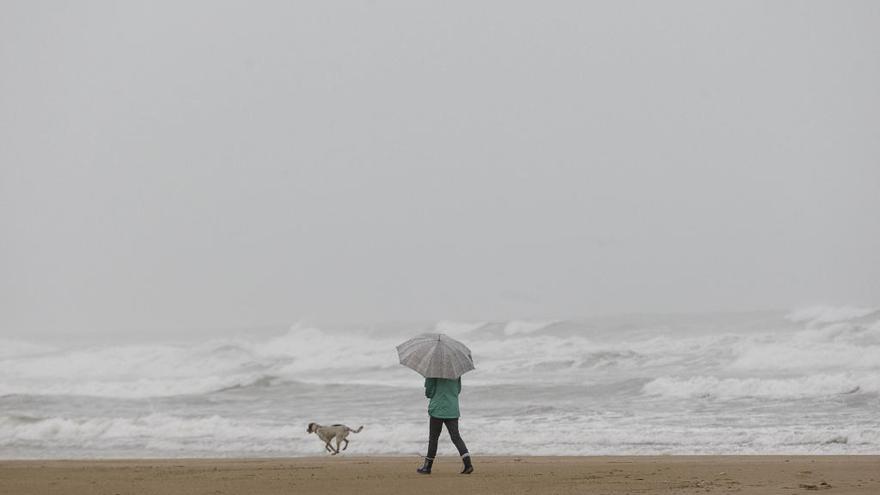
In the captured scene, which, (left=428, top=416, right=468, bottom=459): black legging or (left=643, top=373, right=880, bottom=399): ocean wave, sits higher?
(left=643, top=373, right=880, bottom=399): ocean wave

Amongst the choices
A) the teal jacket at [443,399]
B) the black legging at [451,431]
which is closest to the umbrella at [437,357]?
the teal jacket at [443,399]

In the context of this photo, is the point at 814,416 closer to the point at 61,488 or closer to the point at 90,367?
the point at 61,488

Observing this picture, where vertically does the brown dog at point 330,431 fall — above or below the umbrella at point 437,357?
below

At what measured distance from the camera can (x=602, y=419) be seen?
51.1ft

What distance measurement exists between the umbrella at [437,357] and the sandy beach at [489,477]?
0.96 m

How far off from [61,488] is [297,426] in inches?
296

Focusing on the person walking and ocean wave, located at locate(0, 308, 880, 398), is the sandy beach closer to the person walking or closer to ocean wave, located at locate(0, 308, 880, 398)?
the person walking

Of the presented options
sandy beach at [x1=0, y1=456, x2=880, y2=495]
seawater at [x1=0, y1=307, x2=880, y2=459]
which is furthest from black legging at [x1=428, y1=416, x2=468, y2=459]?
seawater at [x1=0, y1=307, x2=880, y2=459]

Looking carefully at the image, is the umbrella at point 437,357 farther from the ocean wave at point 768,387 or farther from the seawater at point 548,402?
the ocean wave at point 768,387

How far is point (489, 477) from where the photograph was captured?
920 cm

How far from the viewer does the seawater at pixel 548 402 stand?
13977 millimetres

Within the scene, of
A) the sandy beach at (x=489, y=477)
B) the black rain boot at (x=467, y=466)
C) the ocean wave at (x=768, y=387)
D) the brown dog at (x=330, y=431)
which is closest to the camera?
the sandy beach at (x=489, y=477)

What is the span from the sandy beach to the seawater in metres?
2.48

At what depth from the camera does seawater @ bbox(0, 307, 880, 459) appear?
45.9 ft
